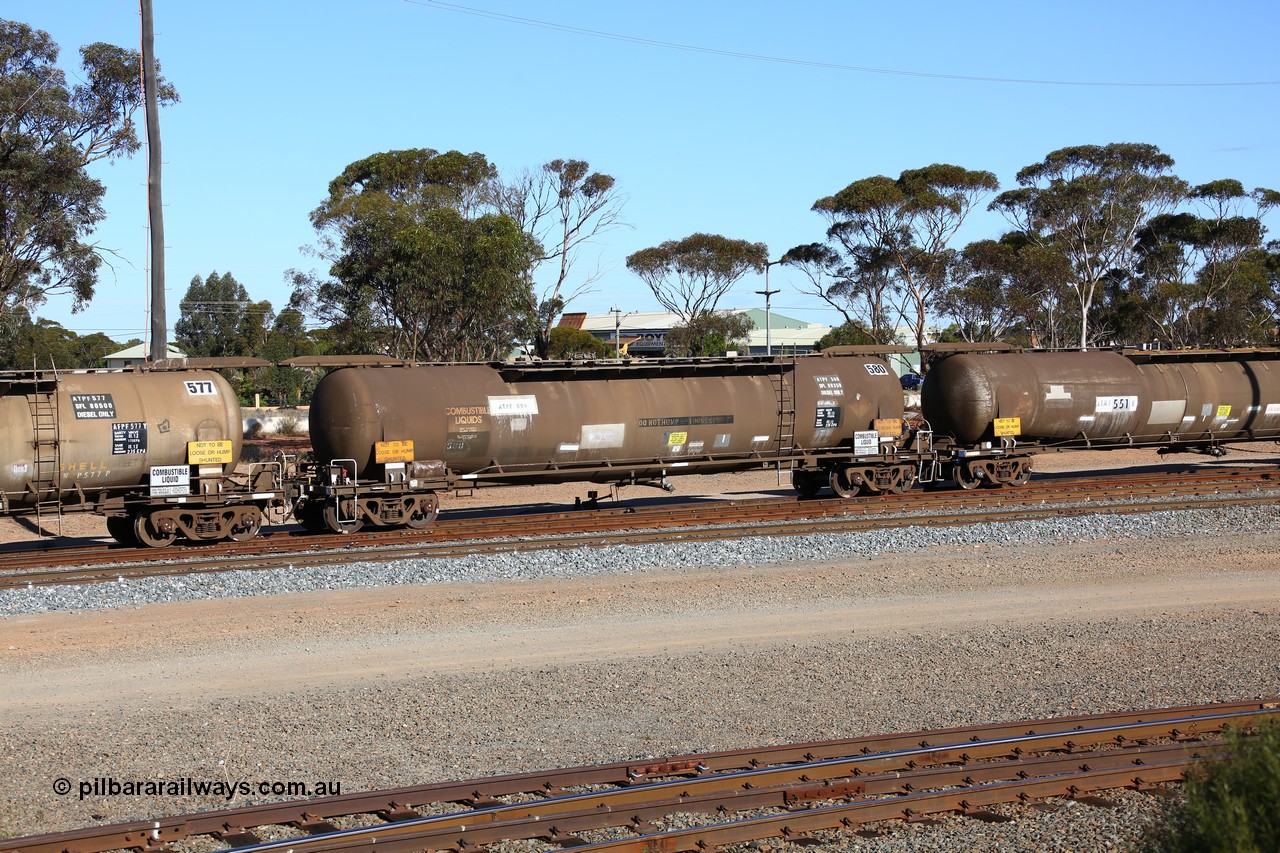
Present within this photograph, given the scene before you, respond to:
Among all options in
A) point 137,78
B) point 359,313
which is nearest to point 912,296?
point 359,313

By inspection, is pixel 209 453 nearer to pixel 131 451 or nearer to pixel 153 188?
pixel 131 451

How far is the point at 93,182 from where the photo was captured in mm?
38312

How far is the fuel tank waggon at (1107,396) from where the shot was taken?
27172 millimetres

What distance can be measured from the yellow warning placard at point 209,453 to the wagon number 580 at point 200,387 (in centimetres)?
96

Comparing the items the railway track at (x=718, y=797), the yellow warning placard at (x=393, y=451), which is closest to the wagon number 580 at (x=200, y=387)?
the yellow warning placard at (x=393, y=451)

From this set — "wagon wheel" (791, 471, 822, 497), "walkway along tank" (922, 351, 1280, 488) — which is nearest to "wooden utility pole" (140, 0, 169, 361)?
"wagon wheel" (791, 471, 822, 497)

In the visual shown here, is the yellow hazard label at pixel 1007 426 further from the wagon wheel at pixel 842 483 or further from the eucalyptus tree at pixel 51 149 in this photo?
the eucalyptus tree at pixel 51 149

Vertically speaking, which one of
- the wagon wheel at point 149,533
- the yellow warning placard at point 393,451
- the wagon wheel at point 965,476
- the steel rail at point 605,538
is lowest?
the steel rail at point 605,538

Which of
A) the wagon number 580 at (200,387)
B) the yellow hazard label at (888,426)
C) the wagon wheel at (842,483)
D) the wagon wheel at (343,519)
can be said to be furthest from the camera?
the wagon wheel at (842,483)

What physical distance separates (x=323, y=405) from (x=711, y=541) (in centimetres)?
794

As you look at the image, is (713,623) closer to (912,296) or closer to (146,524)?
(146,524)

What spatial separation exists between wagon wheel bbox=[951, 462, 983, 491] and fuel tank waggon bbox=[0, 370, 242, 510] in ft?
55.1

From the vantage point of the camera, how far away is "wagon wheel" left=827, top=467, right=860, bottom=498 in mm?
26469

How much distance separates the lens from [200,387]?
20547 millimetres
